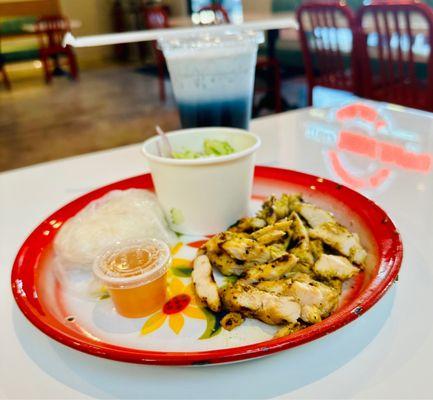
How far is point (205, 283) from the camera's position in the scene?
0.58 m

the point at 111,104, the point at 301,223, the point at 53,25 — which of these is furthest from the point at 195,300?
the point at 53,25

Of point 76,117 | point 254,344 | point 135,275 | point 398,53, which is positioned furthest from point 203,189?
point 76,117

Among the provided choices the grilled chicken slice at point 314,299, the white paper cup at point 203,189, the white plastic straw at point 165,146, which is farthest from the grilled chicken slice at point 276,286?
the white plastic straw at point 165,146

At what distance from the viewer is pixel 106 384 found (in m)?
0.47

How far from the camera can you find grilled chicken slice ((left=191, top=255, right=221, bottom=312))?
558 millimetres

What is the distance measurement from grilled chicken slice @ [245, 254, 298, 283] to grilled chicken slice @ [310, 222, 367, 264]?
0.23 feet

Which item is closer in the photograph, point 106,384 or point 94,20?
point 106,384

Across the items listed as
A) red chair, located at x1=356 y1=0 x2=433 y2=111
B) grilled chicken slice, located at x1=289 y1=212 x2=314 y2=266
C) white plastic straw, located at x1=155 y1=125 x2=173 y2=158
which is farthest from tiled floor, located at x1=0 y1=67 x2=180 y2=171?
grilled chicken slice, located at x1=289 y1=212 x2=314 y2=266

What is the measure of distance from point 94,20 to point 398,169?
8.36 m

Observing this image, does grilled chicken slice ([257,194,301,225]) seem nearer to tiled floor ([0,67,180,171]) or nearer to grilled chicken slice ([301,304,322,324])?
grilled chicken slice ([301,304,322,324])

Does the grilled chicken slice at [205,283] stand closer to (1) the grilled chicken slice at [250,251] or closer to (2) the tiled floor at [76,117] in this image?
(1) the grilled chicken slice at [250,251]

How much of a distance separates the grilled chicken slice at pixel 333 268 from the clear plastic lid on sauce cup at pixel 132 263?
203 mm

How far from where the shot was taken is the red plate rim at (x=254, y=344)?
44 centimetres

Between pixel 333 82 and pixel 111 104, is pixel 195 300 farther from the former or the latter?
pixel 111 104
